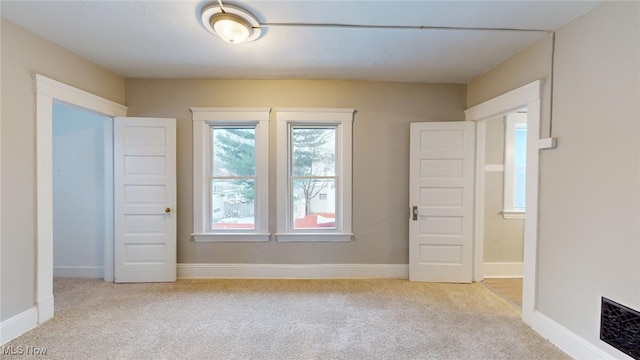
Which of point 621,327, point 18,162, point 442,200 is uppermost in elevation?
point 18,162

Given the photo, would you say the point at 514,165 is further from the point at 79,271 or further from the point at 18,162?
the point at 79,271

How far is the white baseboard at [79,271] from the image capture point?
3404 millimetres

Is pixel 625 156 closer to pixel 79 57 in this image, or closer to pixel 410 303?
pixel 410 303

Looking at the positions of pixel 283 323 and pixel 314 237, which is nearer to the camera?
pixel 283 323

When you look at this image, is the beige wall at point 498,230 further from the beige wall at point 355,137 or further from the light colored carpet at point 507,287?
the beige wall at point 355,137

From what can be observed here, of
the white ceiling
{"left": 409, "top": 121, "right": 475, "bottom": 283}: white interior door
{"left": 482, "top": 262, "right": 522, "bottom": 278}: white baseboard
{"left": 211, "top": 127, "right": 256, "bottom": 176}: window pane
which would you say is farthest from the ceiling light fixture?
{"left": 482, "top": 262, "right": 522, "bottom": 278}: white baseboard

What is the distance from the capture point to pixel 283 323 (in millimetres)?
2389

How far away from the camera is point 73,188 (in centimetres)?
339

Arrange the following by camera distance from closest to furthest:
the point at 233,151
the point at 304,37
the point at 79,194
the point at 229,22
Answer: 1. the point at 229,22
2. the point at 304,37
3. the point at 79,194
4. the point at 233,151

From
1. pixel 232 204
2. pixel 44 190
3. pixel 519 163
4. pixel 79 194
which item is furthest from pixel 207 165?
pixel 519 163

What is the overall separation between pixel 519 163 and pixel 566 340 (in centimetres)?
221

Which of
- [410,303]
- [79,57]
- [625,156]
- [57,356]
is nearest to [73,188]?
[79,57]

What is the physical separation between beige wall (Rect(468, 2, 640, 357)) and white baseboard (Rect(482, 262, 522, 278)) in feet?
4.39

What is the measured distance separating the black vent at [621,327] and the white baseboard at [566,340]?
6cm
